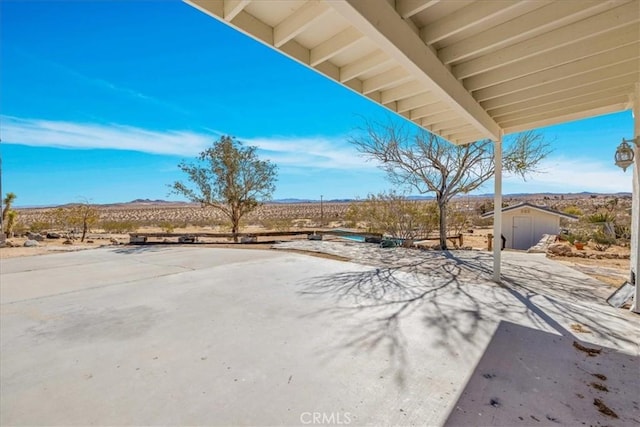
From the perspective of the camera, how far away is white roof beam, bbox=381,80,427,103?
3590mm

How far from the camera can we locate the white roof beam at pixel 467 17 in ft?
6.93

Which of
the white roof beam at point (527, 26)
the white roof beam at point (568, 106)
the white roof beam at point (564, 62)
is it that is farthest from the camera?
the white roof beam at point (568, 106)

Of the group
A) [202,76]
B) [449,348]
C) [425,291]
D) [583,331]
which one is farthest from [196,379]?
[202,76]

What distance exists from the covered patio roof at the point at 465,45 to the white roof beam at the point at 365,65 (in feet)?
0.03

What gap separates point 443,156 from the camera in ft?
30.7

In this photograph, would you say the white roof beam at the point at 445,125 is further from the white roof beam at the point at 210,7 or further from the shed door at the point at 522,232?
the shed door at the point at 522,232

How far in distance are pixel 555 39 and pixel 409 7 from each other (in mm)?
1533

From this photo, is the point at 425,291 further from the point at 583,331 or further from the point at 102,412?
the point at 102,412

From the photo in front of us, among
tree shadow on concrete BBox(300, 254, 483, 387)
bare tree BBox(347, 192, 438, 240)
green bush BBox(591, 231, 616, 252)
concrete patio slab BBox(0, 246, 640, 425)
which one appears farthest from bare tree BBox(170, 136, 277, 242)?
green bush BBox(591, 231, 616, 252)

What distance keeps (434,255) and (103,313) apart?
288 inches

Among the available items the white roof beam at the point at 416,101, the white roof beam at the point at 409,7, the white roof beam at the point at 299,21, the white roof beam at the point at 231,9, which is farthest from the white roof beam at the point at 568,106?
the white roof beam at the point at 231,9

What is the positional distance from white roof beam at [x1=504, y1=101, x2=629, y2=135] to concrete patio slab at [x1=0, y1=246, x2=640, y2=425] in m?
2.71

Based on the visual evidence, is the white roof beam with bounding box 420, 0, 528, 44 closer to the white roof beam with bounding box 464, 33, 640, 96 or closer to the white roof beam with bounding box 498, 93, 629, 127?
the white roof beam with bounding box 464, 33, 640, 96

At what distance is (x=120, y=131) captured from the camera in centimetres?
1798
